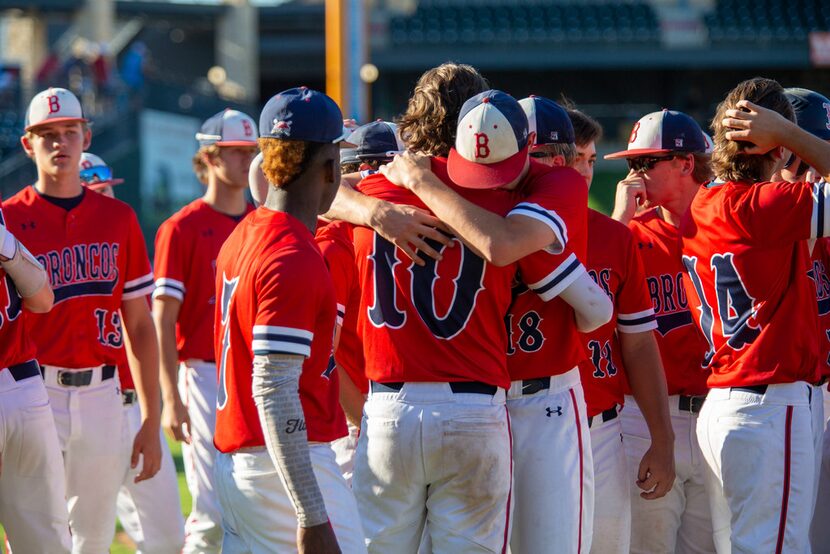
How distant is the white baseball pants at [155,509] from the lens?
558cm

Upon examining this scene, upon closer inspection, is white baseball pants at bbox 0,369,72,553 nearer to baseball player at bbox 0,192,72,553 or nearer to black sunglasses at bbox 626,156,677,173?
baseball player at bbox 0,192,72,553

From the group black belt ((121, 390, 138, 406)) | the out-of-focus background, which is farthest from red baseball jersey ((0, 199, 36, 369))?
the out-of-focus background

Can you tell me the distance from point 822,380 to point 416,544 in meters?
1.86

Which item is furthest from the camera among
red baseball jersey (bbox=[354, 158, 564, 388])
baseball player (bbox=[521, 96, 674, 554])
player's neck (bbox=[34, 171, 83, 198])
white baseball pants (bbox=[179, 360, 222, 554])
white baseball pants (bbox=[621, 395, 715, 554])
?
white baseball pants (bbox=[179, 360, 222, 554])

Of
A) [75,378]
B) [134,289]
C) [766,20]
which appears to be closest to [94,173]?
[134,289]

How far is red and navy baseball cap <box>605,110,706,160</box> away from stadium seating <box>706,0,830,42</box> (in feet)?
80.4

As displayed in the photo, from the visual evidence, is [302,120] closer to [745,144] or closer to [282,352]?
[282,352]

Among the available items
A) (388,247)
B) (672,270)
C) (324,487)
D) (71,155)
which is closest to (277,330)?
(324,487)

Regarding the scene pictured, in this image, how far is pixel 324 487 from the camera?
10.5ft

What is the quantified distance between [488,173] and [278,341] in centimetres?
88

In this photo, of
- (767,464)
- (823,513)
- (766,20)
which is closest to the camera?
(767,464)

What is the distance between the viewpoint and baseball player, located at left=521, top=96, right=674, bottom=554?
4.18 meters

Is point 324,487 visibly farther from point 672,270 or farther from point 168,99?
point 168,99

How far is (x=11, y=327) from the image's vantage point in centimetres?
448
